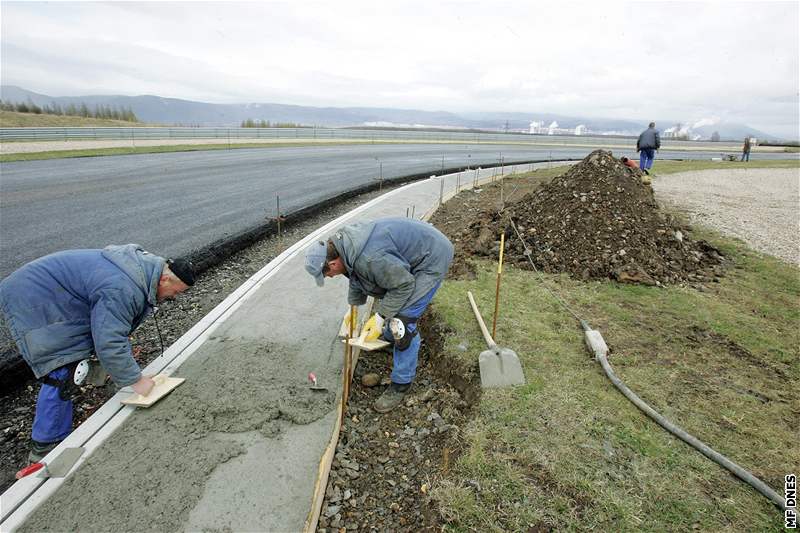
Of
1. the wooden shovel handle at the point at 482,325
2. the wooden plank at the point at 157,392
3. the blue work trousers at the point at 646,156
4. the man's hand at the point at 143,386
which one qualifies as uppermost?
the blue work trousers at the point at 646,156

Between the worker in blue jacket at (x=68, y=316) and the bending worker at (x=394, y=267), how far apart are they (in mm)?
1340

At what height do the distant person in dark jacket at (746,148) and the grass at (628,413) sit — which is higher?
the distant person in dark jacket at (746,148)

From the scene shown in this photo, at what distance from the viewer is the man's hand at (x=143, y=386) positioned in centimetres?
333

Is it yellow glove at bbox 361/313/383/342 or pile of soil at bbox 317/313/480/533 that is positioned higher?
yellow glove at bbox 361/313/383/342

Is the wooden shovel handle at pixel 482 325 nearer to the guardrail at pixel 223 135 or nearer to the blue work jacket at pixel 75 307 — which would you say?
the blue work jacket at pixel 75 307

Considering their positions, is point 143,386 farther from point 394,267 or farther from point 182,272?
point 394,267

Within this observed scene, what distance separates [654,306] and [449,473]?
4032 millimetres

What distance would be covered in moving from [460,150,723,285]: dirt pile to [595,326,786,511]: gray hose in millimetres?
2846

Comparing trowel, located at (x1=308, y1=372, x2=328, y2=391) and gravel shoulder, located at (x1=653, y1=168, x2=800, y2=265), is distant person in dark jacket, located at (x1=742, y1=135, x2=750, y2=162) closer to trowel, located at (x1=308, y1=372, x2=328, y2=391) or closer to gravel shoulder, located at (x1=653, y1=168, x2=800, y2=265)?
gravel shoulder, located at (x1=653, y1=168, x2=800, y2=265)

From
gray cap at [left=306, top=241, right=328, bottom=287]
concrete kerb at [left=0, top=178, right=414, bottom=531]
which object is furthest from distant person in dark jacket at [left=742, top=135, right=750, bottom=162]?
concrete kerb at [left=0, top=178, right=414, bottom=531]

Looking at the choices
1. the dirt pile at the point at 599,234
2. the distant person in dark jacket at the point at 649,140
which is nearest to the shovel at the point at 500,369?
the dirt pile at the point at 599,234

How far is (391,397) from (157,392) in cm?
193

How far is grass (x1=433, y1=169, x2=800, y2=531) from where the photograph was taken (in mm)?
2805

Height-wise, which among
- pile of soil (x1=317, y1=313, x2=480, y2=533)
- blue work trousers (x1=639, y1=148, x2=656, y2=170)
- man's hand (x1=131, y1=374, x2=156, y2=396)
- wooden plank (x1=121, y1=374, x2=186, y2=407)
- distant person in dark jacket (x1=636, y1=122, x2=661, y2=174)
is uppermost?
distant person in dark jacket (x1=636, y1=122, x2=661, y2=174)
